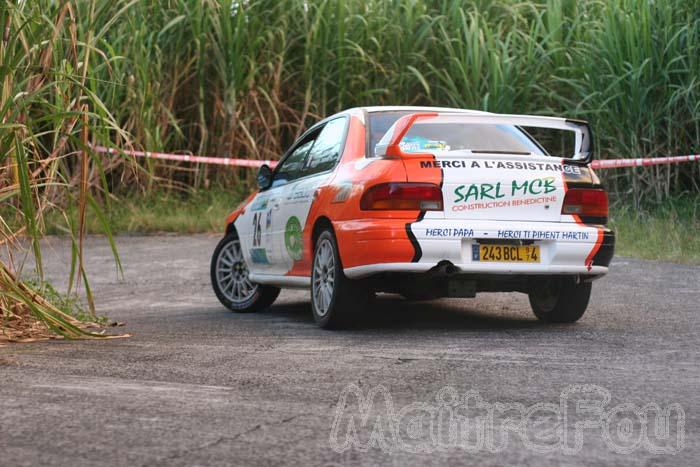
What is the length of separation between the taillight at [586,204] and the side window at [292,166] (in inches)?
86.8

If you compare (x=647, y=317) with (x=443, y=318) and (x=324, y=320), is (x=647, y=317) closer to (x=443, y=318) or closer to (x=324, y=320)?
(x=443, y=318)

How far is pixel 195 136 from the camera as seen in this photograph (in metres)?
17.0

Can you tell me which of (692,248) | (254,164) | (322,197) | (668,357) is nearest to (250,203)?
(322,197)

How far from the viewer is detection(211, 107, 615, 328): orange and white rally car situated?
735cm

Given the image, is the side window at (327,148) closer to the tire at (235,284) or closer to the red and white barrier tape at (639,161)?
the tire at (235,284)

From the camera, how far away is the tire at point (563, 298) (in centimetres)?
807

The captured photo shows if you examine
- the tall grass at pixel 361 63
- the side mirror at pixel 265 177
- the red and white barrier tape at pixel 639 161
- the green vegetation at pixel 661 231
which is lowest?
the green vegetation at pixel 661 231

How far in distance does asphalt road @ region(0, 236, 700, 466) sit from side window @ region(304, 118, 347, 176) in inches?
43.7

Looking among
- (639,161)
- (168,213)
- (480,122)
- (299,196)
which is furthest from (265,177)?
(168,213)

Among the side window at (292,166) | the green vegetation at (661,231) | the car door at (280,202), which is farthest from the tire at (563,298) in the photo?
the green vegetation at (661,231)

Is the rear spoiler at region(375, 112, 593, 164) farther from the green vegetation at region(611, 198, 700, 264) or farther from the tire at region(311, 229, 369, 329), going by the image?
the green vegetation at region(611, 198, 700, 264)

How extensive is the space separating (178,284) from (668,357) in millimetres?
6161

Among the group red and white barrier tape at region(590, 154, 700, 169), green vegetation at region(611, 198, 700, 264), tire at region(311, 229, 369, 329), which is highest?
red and white barrier tape at region(590, 154, 700, 169)

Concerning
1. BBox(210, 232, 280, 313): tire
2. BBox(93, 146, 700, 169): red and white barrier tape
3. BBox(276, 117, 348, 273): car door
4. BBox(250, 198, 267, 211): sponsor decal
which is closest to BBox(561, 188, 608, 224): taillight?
BBox(276, 117, 348, 273): car door
